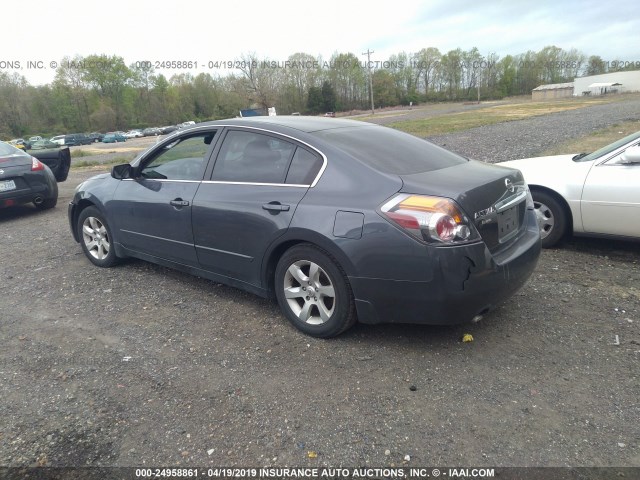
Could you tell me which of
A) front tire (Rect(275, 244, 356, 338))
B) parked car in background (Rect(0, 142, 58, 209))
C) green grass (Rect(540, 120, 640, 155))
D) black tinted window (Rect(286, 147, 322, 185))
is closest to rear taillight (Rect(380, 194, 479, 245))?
front tire (Rect(275, 244, 356, 338))

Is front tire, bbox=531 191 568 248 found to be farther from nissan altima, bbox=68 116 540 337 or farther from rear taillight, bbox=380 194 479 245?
rear taillight, bbox=380 194 479 245

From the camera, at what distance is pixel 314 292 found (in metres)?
3.49

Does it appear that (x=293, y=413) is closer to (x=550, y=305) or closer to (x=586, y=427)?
(x=586, y=427)

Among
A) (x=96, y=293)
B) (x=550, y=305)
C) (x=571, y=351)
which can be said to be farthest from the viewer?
(x=96, y=293)

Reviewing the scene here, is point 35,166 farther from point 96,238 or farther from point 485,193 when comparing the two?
point 485,193

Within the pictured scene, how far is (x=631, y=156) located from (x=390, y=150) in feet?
8.50

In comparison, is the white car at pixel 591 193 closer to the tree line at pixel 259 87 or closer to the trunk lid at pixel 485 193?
the trunk lid at pixel 485 193

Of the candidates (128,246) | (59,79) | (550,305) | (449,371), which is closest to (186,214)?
(128,246)

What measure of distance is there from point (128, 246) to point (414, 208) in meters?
3.12

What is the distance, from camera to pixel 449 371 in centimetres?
308

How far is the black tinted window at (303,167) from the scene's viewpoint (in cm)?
354

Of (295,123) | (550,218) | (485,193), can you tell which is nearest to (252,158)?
(295,123)

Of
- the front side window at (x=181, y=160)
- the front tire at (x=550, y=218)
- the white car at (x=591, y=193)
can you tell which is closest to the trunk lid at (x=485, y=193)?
the white car at (x=591, y=193)

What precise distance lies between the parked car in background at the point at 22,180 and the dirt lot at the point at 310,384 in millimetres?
4232
